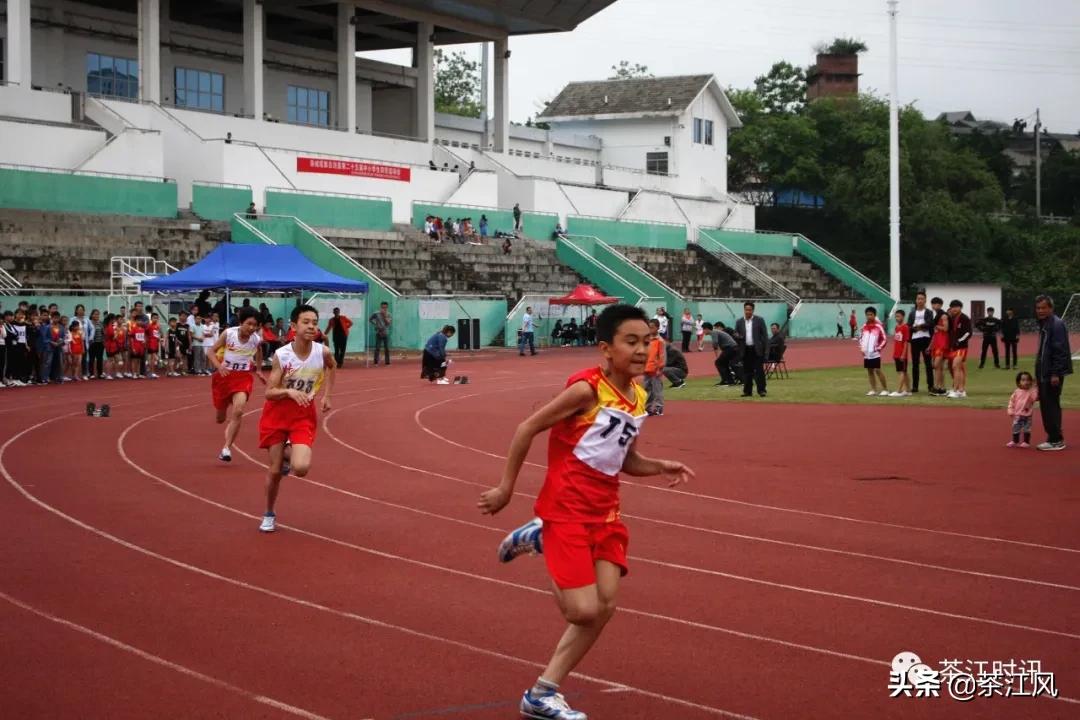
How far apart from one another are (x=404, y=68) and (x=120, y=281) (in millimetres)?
29823

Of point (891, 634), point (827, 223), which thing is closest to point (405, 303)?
point (891, 634)

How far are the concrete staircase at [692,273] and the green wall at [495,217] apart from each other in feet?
12.4

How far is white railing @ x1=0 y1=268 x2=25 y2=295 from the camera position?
106ft

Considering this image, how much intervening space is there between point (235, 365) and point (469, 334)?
Answer: 92.6 feet

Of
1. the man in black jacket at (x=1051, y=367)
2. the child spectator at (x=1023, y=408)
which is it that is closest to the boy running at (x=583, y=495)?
the man in black jacket at (x=1051, y=367)

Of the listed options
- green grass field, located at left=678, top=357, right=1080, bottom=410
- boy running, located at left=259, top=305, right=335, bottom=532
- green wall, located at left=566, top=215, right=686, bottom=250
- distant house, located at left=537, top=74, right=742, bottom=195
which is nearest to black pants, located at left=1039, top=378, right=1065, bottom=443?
green grass field, located at left=678, top=357, right=1080, bottom=410

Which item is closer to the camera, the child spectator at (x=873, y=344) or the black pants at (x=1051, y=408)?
the black pants at (x=1051, y=408)

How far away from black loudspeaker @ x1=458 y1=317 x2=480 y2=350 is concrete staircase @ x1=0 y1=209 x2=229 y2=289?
8.22 m

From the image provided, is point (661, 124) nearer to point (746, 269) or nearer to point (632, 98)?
point (632, 98)

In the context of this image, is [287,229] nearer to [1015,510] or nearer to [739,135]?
[1015,510]

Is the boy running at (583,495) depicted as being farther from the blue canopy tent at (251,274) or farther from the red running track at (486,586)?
the blue canopy tent at (251,274)

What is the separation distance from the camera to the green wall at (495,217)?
52.0 metres

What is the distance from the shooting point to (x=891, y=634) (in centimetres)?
768

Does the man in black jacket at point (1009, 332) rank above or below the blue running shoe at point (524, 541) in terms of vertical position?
above
